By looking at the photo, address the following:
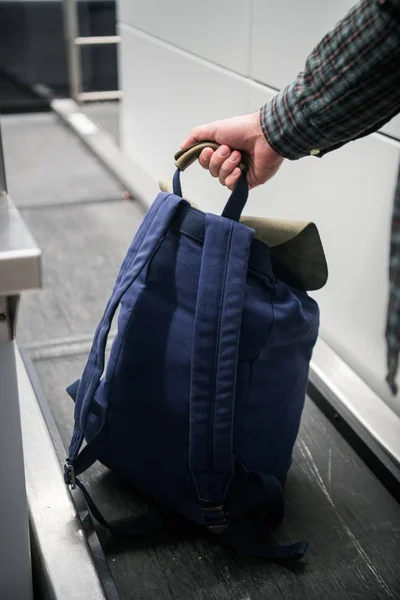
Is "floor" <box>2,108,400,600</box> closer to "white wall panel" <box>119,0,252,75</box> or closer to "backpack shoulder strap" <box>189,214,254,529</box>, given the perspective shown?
"backpack shoulder strap" <box>189,214,254,529</box>

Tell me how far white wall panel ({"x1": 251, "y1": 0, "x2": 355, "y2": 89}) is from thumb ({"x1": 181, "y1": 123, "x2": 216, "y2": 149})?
46cm

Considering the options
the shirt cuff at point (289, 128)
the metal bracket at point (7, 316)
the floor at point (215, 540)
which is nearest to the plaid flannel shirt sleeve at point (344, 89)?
the shirt cuff at point (289, 128)

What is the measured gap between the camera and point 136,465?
101 centimetres

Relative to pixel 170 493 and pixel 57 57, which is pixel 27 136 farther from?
pixel 170 493

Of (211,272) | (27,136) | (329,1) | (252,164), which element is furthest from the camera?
(27,136)

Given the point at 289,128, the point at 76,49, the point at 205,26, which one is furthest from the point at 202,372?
the point at 76,49

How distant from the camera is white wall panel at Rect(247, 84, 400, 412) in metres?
1.24

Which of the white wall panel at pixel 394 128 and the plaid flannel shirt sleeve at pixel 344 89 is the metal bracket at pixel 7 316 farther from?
the white wall panel at pixel 394 128

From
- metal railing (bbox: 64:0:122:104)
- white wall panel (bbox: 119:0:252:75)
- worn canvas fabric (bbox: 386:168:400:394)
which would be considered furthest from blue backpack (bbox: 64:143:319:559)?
metal railing (bbox: 64:0:122:104)

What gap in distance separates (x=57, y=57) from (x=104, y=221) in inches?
78.7

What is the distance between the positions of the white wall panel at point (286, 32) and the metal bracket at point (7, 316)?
2.98 feet

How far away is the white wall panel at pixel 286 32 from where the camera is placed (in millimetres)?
1320

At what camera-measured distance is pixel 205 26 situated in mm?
1901

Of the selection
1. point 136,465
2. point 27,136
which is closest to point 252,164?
point 136,465
